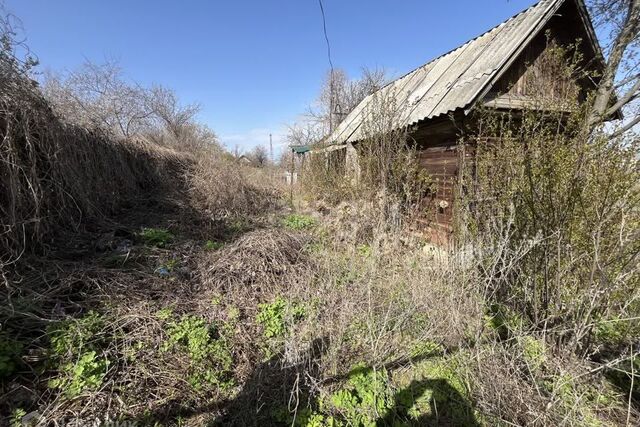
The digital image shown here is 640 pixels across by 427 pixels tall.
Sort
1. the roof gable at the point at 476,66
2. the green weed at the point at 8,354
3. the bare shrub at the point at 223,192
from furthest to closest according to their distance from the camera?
the bare shrub at the point at 223,192 < the roof gable at the point at 476,66 < the green weed at the point at 8,354

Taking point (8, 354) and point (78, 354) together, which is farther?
point (78, 354)

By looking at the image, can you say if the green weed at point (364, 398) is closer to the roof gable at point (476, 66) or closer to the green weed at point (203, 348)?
the green weed at point (203, 348)

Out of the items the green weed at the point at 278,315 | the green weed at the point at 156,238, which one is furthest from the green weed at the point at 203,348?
the green weed at the point at 156,238

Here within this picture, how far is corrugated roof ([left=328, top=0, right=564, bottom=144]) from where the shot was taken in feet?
16.7

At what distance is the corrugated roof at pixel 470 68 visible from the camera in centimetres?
Result: 509

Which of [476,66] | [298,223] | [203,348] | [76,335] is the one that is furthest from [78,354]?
[476,66]

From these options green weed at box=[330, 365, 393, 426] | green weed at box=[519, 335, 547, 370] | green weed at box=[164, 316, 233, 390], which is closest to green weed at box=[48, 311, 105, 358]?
green weed at box=[164, 316, 233, 390]

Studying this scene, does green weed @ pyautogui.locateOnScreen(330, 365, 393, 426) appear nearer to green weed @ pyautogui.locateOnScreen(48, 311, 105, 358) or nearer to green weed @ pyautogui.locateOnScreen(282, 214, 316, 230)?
green weed @ pyautogui.locateOnScreen(48, 311, 105, 358)

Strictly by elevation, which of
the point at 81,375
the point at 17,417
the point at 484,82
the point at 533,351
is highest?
the point at 484,82

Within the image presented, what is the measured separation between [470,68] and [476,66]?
0.55ft

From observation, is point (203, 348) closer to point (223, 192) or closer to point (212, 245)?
point (212, 245)

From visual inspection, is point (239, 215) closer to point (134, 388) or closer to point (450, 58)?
point (134, 388)

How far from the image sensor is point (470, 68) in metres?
6.09

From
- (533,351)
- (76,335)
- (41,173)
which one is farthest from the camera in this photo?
(41,173)
